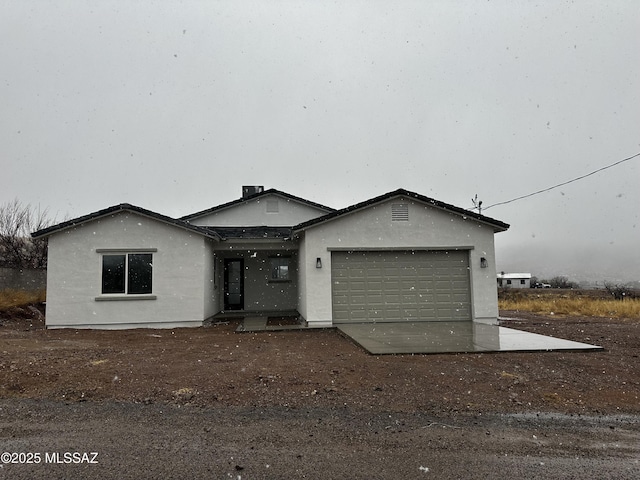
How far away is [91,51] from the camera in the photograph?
43.4ft

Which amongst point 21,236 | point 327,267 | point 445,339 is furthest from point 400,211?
point 21,236

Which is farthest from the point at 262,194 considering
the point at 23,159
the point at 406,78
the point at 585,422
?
the point at 585,422

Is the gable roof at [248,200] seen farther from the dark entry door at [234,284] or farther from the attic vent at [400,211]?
the attic vent at [400,211]

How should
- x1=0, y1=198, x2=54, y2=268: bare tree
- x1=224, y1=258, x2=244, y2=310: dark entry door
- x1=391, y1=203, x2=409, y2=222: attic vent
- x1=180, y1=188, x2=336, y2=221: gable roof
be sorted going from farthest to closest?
x1=0, y1=198, x2=54, y2=268: bare tree
x1=180, y1=188, x2=336, y2=221: gable roof
x1=224, y1=258, x2=244, y2=310: dark entry door
x1=391, y1=203, x2=409, y2=222: attic vent

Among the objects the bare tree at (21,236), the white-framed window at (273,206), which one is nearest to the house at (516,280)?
the white-framed window at (273,206)

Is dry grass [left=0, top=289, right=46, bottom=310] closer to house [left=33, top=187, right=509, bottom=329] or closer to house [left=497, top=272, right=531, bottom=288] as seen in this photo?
house [left=33, top=187, right=509, bottom=329]

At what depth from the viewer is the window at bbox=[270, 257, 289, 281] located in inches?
672

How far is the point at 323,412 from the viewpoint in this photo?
4.66 metres

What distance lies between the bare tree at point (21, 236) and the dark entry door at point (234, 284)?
34.8 feet

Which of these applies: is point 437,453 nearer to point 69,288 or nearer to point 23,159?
point 69,288

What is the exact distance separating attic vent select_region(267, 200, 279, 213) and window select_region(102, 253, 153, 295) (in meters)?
7.10

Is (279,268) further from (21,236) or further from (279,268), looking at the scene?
(21,236)

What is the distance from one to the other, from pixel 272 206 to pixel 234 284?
410cm

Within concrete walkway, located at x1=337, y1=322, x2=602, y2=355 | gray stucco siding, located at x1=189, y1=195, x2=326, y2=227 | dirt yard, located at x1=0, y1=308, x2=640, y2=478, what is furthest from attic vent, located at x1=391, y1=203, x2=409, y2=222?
gray stucco siding, located at x1=189, y1=195, x2=326, y2=227
